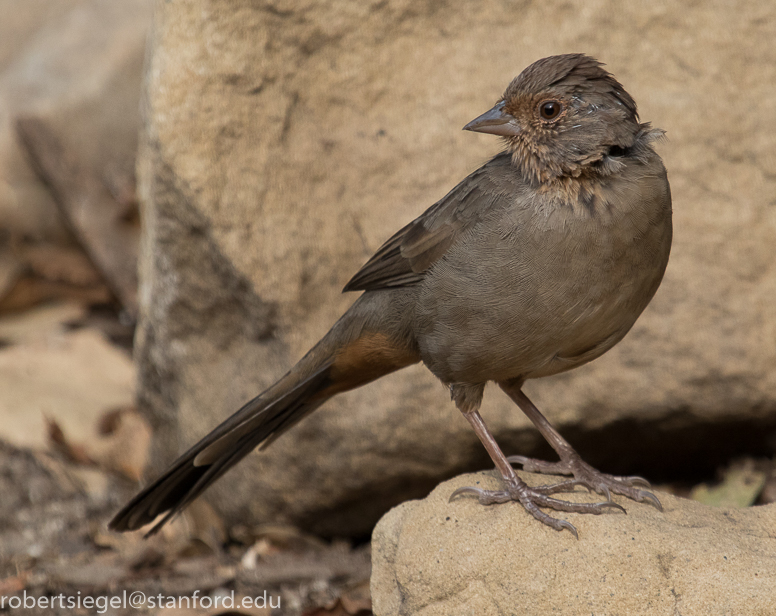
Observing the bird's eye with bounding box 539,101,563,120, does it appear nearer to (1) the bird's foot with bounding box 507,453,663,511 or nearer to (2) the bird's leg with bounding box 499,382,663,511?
(2) the bird's leg with bounding box 499,382,663,511

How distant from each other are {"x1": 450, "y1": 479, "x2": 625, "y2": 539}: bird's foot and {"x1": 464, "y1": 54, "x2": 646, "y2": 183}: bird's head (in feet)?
4.01

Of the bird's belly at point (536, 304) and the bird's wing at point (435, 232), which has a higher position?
the bird's wing at point (435, 232)

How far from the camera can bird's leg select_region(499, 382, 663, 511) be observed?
3629 millimetres

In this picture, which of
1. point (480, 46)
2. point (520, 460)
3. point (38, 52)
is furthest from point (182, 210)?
point (38, 52)

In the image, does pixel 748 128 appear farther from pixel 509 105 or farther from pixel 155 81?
pixel 155 81

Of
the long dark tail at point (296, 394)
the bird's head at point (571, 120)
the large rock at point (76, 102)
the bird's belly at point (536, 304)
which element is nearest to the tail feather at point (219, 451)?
the long dark tail at point (296, 394)

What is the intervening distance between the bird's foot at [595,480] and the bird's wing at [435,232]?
1014 millimetres

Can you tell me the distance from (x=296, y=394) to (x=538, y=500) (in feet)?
4.18

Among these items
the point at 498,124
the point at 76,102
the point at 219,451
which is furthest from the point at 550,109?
the point at 76,102

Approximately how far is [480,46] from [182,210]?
184 cm

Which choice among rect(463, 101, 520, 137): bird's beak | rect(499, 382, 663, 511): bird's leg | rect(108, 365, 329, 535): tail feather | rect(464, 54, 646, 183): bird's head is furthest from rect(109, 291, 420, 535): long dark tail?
rect(464, 54, 646, 183): bird's head

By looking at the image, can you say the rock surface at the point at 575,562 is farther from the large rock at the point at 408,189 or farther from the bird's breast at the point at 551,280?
the large rock at the point at 408,189

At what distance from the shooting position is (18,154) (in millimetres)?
7176

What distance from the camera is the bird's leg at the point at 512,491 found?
337cm
